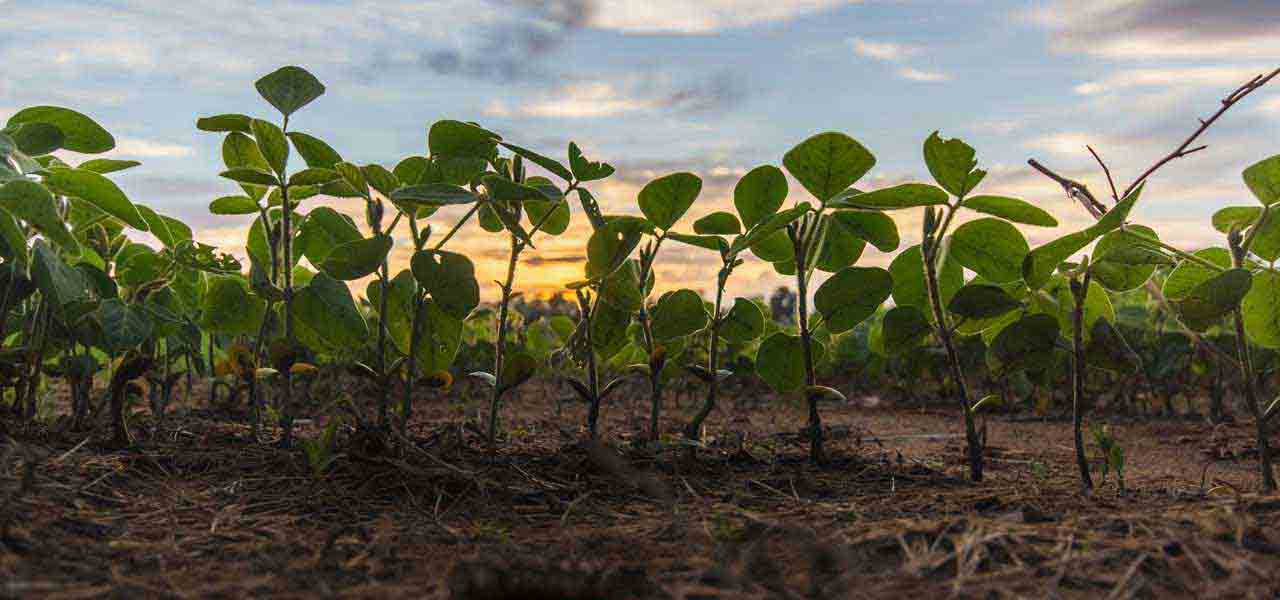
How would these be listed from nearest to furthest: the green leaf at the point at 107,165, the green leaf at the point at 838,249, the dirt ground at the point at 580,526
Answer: the dirt ground at the point at 580,526 → the green leaf at the point at 838,249 → the green leaf at the point at 107,165

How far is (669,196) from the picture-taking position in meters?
2.54

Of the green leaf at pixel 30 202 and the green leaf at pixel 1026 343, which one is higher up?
the green leaf at pixel 30 202

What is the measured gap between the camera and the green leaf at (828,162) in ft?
7.84

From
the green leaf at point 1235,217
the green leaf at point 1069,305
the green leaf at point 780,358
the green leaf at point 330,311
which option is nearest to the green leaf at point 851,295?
the green leaf at point 780,358

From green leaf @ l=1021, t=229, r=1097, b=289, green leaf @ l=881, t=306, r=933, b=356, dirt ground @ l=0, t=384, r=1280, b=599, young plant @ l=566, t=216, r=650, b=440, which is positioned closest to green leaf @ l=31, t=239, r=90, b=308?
dirt ground @ l=0, t=384, r=1280, b=599

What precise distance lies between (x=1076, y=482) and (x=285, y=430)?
7.79ft

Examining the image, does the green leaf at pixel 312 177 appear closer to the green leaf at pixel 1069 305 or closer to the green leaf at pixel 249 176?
the green leaf at pixel 249 176

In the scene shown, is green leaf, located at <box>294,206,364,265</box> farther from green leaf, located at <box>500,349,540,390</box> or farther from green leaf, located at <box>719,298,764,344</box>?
green leaf, located at <box>719,298,764,344</box>

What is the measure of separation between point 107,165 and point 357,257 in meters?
1.28

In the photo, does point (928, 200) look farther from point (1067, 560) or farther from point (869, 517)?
point (1067, 560)

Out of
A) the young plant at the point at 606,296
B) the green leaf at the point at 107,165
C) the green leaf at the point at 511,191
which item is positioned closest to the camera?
the green leaf at the point at 511,191

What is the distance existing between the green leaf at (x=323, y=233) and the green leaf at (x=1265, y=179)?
7.35 ft

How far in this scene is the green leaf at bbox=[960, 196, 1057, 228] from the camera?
2.36 metres

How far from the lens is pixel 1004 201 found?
7.77ft
